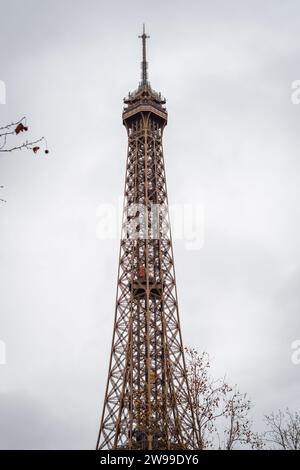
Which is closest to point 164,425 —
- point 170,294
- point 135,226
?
point 170,294

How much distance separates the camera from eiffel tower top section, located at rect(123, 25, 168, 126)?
66812 mm

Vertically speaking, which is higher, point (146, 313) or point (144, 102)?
point (144, 102)

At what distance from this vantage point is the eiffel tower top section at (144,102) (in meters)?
66.8

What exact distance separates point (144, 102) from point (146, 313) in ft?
77.9

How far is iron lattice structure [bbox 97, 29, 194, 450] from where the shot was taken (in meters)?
53.2

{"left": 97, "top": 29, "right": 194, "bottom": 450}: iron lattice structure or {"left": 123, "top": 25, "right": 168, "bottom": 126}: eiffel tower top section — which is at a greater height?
{"left": 123, "top": 25, "right": 168, "bottom": 126}: eiffel tower top section

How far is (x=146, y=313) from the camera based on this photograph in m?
57.6

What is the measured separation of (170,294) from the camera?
59.8m

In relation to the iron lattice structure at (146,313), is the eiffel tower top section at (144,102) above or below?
above
